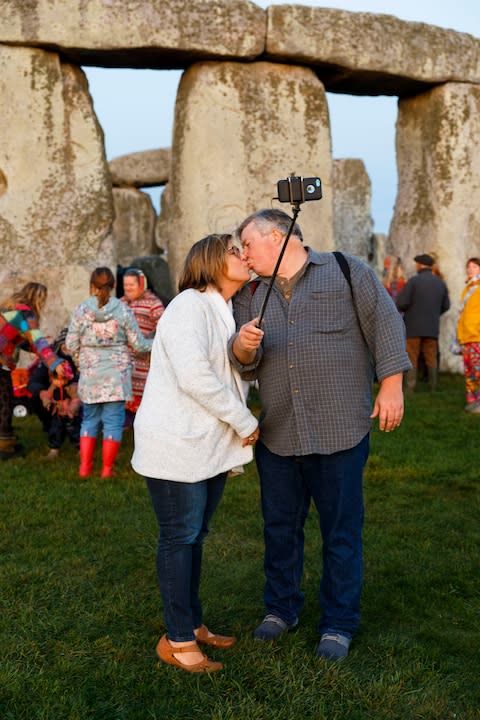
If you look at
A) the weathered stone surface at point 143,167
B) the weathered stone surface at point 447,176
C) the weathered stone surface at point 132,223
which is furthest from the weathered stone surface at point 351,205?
the weathered stone surface at point 447,176

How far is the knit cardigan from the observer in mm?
3381

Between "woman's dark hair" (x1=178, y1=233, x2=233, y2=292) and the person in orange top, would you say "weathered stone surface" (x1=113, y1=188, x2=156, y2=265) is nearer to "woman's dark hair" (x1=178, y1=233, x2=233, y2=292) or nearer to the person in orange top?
the person in orange top

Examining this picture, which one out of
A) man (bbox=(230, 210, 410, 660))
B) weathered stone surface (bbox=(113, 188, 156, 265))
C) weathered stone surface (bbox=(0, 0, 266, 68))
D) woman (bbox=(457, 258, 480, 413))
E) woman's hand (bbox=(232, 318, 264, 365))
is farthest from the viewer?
weathered stone surface (bbox=(113, 188, 156, 265))

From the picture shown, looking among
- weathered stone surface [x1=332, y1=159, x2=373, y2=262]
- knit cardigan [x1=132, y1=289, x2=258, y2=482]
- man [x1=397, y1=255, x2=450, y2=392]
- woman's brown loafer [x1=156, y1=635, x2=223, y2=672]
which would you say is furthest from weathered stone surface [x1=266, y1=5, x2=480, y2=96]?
weathered stone surface [x1=332, y1=159, x2=373, y2=262]

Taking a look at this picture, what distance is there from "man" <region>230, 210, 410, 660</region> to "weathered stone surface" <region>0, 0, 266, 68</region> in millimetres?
6598

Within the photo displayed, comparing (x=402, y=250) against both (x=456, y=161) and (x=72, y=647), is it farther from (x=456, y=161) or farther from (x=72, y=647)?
(x=72, y=647)

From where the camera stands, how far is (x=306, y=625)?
12.9 feet

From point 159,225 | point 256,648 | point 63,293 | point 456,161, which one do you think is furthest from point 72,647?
point 159,225

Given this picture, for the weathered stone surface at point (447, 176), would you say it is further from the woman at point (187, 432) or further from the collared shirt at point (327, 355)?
the woman at point (187, 432)

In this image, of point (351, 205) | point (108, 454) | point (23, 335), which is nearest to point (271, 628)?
point (108, 454)

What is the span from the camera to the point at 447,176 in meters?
11.6

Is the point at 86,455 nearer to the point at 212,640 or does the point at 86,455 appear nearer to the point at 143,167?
the point at 212,640

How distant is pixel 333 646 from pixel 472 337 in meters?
6.09

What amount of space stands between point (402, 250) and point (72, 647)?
370 inches
